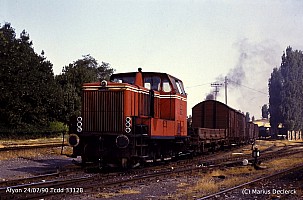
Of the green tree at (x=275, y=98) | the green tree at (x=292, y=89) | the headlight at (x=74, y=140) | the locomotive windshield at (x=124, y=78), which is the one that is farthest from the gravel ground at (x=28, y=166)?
the green tree at (x=275, y=98)

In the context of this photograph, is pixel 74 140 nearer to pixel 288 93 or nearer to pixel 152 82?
pixel 152 82

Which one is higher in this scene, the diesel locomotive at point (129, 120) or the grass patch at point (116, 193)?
the diesel locomotive at point (129, 120)

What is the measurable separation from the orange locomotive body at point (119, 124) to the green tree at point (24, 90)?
18.9 m

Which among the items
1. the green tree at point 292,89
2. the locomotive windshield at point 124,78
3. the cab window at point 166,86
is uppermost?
the green tree at point 292,89

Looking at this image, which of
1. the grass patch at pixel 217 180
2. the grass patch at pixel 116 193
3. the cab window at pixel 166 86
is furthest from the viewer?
the cab window at pixel 166 86

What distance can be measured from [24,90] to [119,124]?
846 inches

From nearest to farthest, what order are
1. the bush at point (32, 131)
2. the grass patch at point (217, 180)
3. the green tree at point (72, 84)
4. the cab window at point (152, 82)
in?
1. the grass patch at point (217, 180)
2. the cab window at point (152, 82)
3. the bush at point (32, 131)
4. the green tree at point (72, 84)

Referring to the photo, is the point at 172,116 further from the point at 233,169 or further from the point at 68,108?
the point at 68,108

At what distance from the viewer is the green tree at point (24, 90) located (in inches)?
1342

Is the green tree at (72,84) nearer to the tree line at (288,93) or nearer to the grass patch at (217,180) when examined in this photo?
the grass patch at (217,180)

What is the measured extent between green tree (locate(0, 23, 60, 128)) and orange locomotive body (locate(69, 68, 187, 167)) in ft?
62.0

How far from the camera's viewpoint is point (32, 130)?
35.9 m

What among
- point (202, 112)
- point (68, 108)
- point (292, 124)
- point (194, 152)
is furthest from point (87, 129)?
point (292, 124)

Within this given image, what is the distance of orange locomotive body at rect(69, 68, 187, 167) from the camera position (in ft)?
50.5
